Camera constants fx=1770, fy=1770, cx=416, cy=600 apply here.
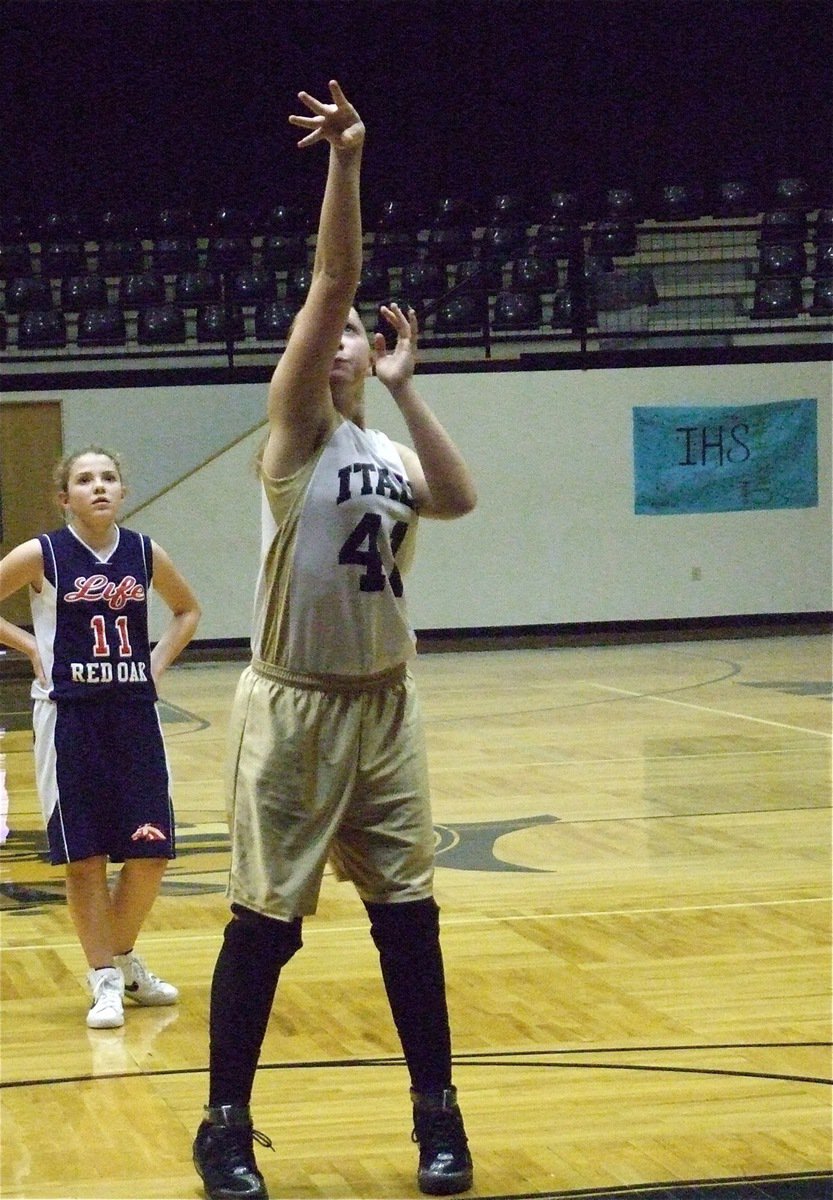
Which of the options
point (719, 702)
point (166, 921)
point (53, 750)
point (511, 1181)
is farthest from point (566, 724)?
point (511, 1181)

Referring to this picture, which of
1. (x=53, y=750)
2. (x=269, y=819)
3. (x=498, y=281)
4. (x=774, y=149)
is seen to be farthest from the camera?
(x=774, y=149)

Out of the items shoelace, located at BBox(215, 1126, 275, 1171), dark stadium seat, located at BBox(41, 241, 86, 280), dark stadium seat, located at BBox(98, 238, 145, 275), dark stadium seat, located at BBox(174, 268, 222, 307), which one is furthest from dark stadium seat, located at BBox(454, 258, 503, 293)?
shoelace, located at BBox(215, 1126, 275, 1171)

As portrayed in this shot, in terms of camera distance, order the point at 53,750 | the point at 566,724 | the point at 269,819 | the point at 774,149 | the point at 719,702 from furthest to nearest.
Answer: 1. the point at 774,149
2. the point at 719,702
3. the point at 566,724
4. the point at 53,750
5. the point at 269,819

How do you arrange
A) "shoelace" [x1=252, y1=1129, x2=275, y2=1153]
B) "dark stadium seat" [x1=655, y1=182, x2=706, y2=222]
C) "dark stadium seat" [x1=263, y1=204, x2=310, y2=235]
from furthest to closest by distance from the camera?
"dark stadium seat" [x1=655, y1=182, x2=706, y2=222] → "dark stadium seat" [x1=263, y1=204, x2=310, y2=235] → "shoelace" [x1=252, y1=1129, x2=275, y2=1153]

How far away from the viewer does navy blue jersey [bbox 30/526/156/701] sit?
4773 mm

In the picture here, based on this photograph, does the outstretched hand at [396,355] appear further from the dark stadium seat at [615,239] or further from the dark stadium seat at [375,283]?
the dark stadium seat at [615,239]

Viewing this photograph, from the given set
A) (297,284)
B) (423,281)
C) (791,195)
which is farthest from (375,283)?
(791,195)

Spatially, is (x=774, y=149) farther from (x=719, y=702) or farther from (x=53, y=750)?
(x=53, y=750)

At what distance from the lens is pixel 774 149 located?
19.0 m

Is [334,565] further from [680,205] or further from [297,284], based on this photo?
[680,205]

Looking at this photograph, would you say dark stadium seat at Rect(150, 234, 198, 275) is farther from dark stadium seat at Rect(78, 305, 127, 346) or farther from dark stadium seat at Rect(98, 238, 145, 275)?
dark stadium seat at Rect(78, 305, 127, 346)

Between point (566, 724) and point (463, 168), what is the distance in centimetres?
957

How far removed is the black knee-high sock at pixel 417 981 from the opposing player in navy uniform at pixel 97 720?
158 cm

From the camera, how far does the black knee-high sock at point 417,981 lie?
10.9ft
